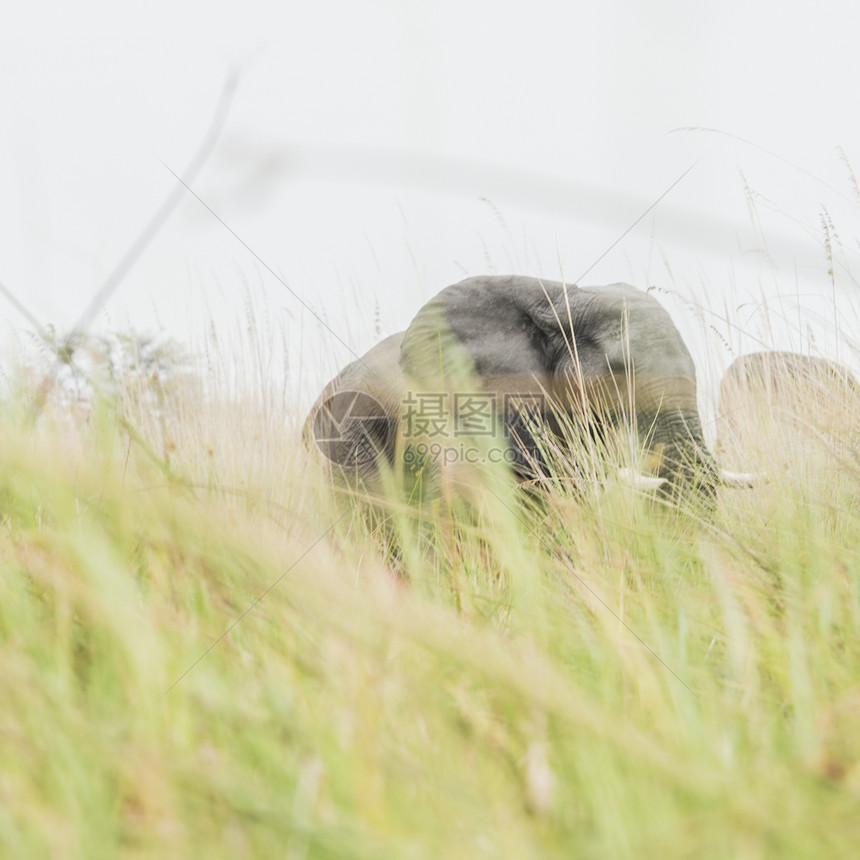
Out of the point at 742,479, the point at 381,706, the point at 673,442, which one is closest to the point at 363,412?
the point at 673,442

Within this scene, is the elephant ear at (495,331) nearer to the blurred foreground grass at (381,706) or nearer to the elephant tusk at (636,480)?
the elephant tusk at (636,480)

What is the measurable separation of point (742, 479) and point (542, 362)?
1.44 meters

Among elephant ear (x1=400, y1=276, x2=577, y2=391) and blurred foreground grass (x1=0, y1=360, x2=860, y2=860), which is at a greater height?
elephant ear (x1=400, y1=276, x2=577, y2=391)

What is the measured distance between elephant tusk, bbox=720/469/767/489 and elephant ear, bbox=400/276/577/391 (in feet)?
3.82

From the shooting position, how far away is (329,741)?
0.61 m

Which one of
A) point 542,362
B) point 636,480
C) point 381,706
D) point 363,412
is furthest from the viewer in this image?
point 363,412

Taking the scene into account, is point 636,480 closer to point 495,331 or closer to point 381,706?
point 381,706

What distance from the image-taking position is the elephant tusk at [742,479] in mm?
1795

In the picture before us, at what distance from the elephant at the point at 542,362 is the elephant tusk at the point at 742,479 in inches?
16.6

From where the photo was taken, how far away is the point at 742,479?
2016mm

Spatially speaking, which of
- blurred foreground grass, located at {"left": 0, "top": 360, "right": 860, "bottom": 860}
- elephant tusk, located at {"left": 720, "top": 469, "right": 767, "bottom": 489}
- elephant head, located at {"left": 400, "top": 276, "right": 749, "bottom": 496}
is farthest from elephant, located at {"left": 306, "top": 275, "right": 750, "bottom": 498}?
blurred foreground grass, located at {"left": 0, "top": 360, "right": 860, "bottom": 860}

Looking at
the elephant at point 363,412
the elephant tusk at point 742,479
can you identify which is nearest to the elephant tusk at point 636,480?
the elephant tusk at point 742,479

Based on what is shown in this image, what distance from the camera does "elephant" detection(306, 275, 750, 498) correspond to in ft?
9.20

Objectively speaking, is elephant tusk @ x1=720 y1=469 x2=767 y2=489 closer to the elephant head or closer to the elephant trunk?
the elephant trunk
